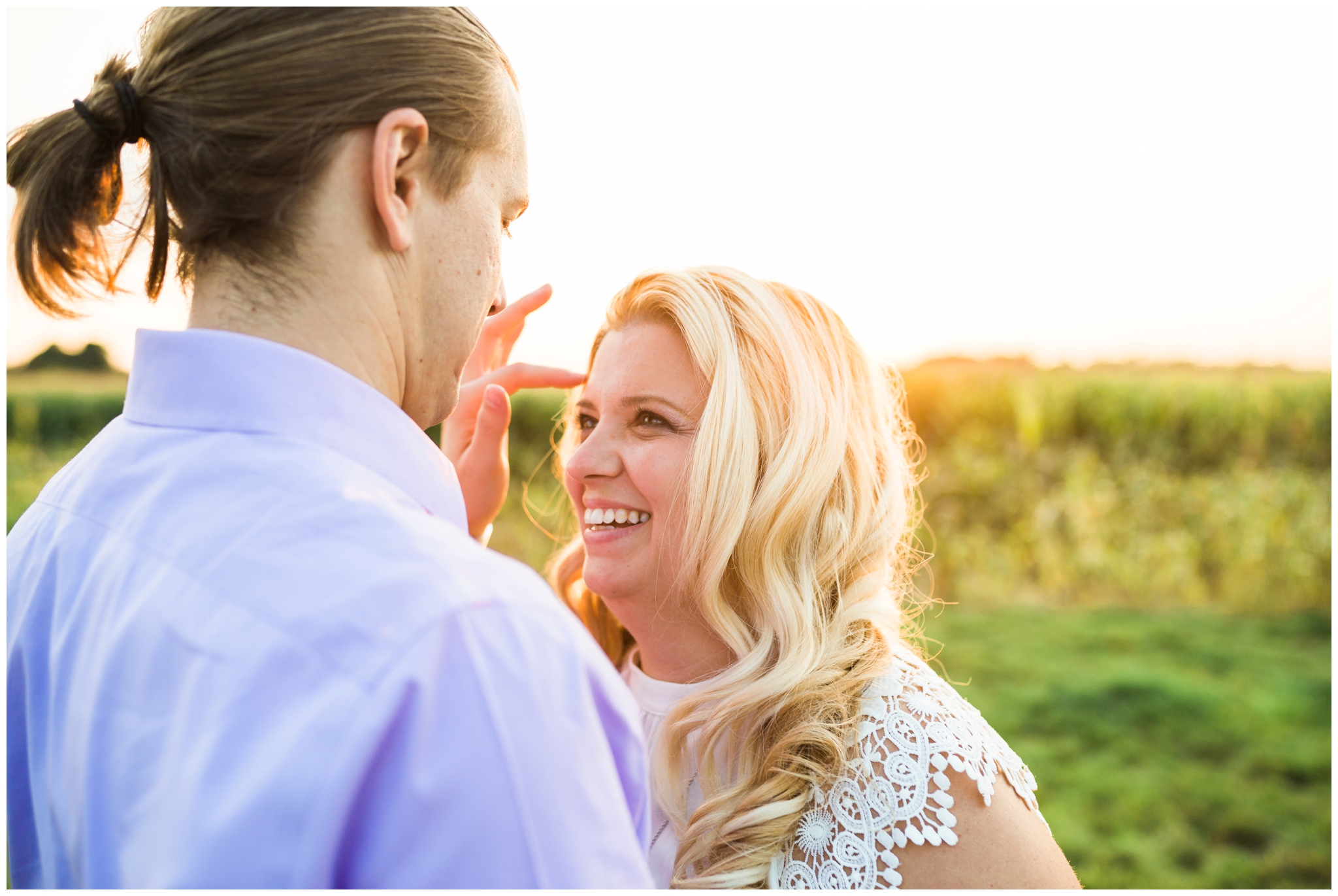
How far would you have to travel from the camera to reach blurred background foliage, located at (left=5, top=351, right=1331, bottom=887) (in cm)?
477

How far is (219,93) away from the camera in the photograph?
1189mm

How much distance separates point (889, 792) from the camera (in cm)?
187

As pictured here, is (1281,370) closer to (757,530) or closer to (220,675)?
(757,530)

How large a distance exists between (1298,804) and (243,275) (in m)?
5.85

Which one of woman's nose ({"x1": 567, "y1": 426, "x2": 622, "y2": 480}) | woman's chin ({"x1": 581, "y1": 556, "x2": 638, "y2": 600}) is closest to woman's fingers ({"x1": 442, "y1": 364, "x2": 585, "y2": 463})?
woman's nose ({"x1": 567, "y1": 426, "x2": 622, "y2": 480})

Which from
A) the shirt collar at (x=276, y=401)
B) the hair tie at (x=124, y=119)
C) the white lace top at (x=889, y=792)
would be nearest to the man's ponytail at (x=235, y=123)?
the hair tie at (x=124, y=119)

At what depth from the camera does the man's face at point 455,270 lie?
4.14 ft

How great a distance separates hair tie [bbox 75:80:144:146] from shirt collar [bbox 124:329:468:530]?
1.11 feet

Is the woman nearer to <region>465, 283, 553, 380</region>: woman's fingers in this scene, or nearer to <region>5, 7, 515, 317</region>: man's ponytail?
<region>465, 283, 553, 380</region>: woman's fingers

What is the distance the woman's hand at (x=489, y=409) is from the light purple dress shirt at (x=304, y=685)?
1.54m

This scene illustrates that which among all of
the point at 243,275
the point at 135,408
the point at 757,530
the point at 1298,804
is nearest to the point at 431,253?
the point at 243,275

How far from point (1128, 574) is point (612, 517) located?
726 centimetres

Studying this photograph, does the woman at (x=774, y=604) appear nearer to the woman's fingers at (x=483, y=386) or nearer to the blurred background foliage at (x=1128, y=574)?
the woman's fingers at (x=483, y=386)

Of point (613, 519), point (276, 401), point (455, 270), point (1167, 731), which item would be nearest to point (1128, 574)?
point (1167, 731)
